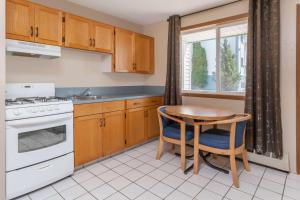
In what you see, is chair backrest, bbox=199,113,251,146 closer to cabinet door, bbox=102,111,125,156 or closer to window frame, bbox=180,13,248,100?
window frame, bbox=180,13,248,100

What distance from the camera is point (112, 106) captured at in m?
2.84

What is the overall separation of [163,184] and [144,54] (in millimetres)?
2473

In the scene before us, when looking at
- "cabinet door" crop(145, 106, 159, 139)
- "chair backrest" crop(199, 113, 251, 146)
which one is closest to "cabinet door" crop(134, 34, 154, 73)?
"cabinet door" crop(145, 106, 159, 139)

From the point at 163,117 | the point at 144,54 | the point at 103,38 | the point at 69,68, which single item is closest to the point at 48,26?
the point at 69,68

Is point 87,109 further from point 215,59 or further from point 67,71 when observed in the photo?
point 215,59

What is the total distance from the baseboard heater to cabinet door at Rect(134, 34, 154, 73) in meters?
2.34

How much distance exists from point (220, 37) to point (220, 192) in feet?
7.72

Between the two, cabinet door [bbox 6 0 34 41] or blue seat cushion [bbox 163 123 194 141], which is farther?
blue seat cushion [bbox 163 123 194 141]

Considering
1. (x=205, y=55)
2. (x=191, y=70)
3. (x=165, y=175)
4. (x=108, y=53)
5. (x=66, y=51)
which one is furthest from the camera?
(x=191, y=70)

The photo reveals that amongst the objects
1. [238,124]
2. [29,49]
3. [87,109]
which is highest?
[29,49]

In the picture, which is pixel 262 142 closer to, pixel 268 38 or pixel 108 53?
pixel 268 38

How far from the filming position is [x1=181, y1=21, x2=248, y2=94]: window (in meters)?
2.97

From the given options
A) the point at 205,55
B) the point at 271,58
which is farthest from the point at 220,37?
the point at 271,58

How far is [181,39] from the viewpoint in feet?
11.7
